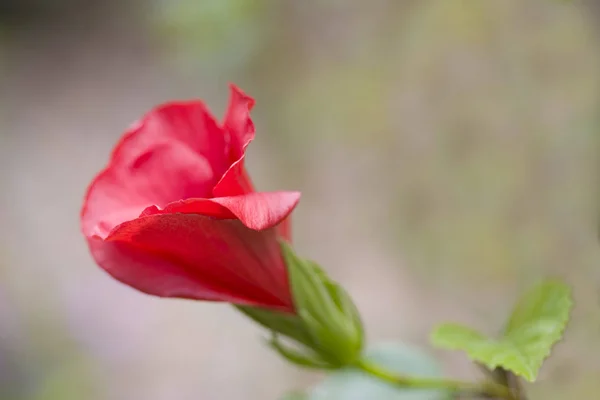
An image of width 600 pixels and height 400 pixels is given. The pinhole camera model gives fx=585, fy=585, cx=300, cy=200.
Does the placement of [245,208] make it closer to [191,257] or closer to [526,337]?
[191,257]

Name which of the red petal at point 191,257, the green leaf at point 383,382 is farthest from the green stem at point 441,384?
Result: the red petal at point 191,257

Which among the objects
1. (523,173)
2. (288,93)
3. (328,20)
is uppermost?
(328,20)

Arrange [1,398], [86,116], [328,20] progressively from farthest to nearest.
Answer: [86,116] < [328,20] < [1,398]

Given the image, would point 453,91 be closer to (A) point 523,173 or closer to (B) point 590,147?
(A) point 523,173

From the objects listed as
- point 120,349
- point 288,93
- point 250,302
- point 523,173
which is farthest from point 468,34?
point 120,349

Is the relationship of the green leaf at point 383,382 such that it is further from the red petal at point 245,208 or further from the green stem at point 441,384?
the red petal at point 245,208

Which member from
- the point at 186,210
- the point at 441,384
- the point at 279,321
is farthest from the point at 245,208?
the point at 441,384

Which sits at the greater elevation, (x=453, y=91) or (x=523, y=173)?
(x=453, y=91)

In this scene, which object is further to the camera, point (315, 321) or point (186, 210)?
point (315, 321)
